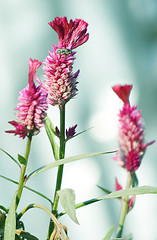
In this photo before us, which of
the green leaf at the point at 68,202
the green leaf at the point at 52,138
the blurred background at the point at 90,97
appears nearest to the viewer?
the green leaf at the point at 68,202

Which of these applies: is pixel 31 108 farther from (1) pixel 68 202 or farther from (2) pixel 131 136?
(2) pixel 131 136

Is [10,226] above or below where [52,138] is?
below

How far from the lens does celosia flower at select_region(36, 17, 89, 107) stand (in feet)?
1.51

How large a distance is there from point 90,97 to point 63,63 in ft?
4.76

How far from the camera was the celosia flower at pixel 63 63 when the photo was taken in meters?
0.46

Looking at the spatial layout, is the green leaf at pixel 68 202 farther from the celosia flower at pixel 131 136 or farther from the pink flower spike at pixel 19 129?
the celosia flower at pixel 131 136

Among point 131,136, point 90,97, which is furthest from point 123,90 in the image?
point 90,97

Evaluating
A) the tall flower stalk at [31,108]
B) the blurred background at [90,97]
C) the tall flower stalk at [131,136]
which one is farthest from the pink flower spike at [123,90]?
the blurred background at [90,97]

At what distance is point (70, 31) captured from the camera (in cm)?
47

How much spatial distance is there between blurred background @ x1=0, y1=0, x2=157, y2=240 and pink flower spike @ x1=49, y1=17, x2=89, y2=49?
1291 mm

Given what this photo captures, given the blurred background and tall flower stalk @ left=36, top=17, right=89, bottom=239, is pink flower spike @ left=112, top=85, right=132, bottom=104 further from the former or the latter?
the blurred background

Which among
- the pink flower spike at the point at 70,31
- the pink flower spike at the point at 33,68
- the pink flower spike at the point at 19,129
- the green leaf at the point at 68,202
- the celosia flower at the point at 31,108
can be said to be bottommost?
the green leaf at the point at 68,202

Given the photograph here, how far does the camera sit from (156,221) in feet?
6.40

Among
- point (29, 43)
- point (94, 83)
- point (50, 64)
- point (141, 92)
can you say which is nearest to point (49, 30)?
point (29, 43)
